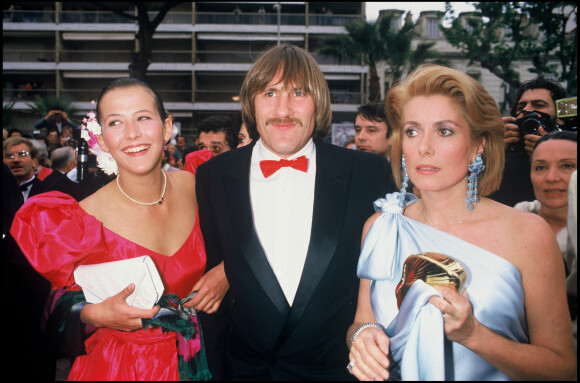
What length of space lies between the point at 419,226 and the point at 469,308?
0.40 meters

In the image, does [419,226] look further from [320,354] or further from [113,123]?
[113,123]

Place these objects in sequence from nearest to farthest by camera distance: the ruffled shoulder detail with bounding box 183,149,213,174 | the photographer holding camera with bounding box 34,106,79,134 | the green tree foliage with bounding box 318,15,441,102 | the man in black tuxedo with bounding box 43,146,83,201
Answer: the ruffled shoulder detail with bounding box 183,149,213,174 → the man in black tuxedo with bounding box 43,146,83,201 → the photographer holding camera with bounding box 34,106,79,134 → the green tree foliage with bounding box 318,15,441,102

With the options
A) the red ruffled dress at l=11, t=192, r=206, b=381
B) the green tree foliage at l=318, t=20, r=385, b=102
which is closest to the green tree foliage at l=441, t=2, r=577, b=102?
the green tree foliage at l=318, t=20, r=385, b=102

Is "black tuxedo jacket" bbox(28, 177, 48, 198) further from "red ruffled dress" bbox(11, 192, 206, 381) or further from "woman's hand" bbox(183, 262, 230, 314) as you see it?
"woman's hand" bbox(183, 262, 230, 314)

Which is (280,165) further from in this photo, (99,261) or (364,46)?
(364,46)

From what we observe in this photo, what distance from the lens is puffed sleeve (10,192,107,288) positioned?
2074 mm

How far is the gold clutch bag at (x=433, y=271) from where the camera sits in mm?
1561

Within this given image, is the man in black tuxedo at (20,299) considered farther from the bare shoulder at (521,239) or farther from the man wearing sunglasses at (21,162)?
the bare shoulder at (521,239)

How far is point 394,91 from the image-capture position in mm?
1982

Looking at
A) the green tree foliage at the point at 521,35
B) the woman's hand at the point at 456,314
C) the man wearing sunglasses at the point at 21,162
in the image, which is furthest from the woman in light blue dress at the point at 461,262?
the green tree foliage at the point at 521,35

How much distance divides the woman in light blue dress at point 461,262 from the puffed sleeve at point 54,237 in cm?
128

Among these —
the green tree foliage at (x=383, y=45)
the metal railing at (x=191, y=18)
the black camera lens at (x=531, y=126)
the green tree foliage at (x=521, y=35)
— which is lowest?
the black camera lens at (x=531, y=126)

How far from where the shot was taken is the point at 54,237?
2.07m

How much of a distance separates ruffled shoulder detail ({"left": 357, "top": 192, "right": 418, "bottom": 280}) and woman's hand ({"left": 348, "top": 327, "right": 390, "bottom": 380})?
0.73ft
